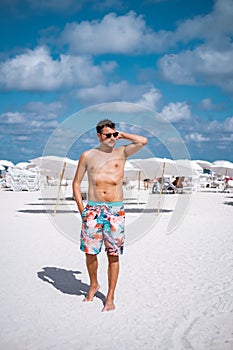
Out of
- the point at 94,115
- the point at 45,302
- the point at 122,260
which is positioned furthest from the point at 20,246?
the point at 45,302

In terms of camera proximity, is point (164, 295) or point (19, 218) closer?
point (164, 295)

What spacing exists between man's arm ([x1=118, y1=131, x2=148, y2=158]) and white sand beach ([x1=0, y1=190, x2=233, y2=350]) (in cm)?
152

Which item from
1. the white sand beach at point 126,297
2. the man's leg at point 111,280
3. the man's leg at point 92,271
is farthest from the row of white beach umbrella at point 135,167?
the man's leg at point 111,280

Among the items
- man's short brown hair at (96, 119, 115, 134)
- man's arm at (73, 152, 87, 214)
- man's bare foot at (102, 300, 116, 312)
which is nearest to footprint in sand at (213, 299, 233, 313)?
man's bare foot at (102, 300, 116, 312)

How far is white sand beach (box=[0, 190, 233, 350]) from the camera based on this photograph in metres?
3.38

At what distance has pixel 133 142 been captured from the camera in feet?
13.6

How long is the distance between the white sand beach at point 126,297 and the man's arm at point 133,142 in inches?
59.8

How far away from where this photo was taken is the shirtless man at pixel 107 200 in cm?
409

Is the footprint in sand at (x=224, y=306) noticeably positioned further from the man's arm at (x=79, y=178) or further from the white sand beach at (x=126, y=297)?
the man's arm at (x=79, y=178)

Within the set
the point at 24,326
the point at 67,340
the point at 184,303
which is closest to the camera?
the point at 67,340

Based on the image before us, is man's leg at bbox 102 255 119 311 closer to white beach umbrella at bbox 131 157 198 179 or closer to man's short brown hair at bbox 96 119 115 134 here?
man's short brown hair at bbox 96 119 115 134

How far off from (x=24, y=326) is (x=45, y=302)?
71cm

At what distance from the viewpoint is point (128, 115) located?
7.58 meters

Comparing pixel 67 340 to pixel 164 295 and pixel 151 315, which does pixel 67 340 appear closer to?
pixel 151 315
